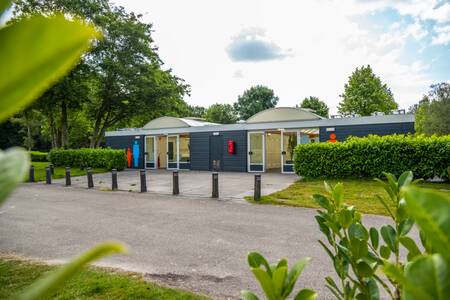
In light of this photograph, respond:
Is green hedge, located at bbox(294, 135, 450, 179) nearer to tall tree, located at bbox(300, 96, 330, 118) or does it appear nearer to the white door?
the white door

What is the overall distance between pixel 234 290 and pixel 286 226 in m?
3.49

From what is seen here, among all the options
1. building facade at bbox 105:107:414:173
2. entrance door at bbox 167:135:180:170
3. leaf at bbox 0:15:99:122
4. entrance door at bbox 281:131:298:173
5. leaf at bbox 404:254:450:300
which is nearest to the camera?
leaf at bbox 0:15:99:122

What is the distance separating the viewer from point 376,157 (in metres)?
14.0

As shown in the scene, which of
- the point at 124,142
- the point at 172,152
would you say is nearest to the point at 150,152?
the point at 172,152

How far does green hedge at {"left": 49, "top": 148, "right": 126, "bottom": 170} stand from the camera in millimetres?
22453

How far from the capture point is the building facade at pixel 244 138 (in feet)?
61.3

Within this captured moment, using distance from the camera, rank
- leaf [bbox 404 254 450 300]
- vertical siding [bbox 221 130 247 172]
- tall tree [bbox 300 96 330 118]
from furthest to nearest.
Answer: tall tree [bbox 300 96 330 118], vertical siding [bbox 221 130 247 172], leaf [bbox 404 254 450 300]

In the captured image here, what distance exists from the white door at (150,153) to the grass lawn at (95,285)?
67.8ft

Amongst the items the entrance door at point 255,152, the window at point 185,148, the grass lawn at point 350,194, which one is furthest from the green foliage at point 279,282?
the window at point 185,148

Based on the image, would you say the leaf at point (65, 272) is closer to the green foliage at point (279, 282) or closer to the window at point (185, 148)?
the green foliage at point (279, 282)

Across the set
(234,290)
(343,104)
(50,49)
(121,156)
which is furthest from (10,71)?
(343,104)

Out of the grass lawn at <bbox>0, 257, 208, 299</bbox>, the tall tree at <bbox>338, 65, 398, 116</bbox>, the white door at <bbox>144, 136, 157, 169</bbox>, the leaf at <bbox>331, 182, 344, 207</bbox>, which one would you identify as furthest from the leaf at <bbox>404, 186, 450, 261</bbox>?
the tall tree at <bbox>338, 65, 398, 116</bbox>

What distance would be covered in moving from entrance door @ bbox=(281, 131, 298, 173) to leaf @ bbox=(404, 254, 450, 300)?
20.2 meters

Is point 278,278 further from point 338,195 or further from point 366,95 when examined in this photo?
point 366,95
